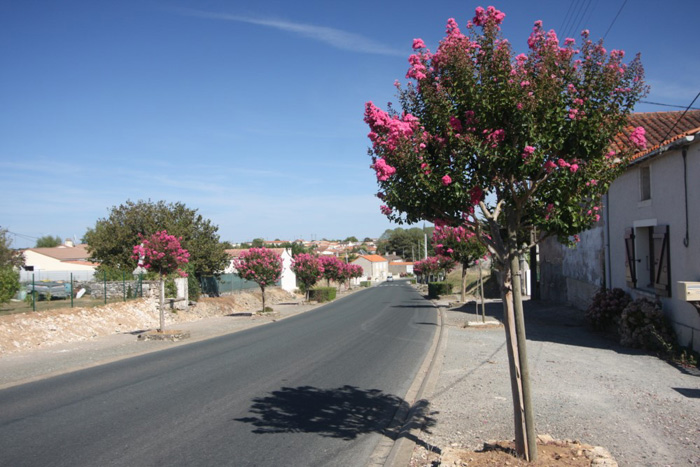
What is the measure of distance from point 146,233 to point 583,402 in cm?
3500

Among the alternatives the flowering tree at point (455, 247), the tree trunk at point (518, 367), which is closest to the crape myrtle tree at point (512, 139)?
the tree trunk at point (518, 367)

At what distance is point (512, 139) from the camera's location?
4.79m

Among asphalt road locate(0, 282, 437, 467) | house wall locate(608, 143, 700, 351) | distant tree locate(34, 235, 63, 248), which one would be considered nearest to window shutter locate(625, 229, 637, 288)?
house wall locate(608, 143, 700, 351)

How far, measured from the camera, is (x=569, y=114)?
4773 millimetres

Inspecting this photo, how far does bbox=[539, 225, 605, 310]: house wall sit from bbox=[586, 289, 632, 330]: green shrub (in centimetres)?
167

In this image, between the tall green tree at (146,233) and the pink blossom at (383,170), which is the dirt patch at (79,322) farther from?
the pink blossom at (383,170)

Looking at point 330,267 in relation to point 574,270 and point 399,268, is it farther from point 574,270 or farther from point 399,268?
point 399,268

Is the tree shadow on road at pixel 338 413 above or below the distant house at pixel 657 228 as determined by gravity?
below

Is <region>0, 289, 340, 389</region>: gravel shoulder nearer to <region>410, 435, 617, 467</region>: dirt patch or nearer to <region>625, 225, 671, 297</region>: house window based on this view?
<region>410, 435, 617, 467</region>: dirt patch

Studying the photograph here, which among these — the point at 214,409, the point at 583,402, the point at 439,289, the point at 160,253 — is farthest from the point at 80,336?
the point at 439,289

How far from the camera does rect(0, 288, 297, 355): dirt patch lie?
52.7 feet

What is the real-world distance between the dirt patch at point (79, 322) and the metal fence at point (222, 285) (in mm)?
7801

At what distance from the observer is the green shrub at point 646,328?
35.9 ft

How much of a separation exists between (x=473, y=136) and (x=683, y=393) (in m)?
5.52
